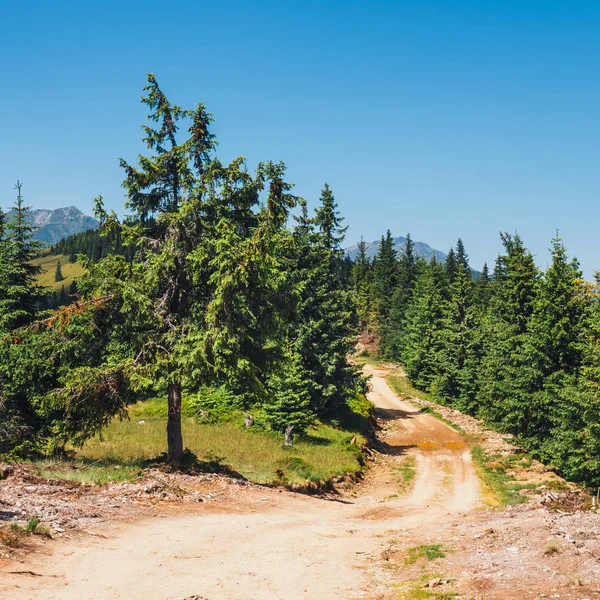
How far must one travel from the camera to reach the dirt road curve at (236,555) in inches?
367

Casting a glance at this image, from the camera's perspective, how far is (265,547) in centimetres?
1255

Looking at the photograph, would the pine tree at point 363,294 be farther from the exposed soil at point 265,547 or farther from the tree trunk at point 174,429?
the exposed soil at point 265,547

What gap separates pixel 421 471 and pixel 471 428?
51.3ft

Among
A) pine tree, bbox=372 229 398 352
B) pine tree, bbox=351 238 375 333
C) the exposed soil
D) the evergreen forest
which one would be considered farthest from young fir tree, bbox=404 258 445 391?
the exposed soil

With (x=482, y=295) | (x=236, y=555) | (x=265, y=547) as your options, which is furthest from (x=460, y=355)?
(x=236, y=555)

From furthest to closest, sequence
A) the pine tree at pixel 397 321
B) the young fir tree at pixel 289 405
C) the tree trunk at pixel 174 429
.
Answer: the pine tree at pixel 397 321, the young fir tree at pixel 289 405, the tree trunk at pixel 174 429

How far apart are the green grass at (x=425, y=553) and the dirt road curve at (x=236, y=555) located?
2.77 ft

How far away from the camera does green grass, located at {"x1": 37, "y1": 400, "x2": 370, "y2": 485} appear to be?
1838cm

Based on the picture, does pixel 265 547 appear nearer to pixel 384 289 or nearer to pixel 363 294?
pixel 384 289

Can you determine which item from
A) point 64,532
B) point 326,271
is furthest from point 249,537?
point 326,271

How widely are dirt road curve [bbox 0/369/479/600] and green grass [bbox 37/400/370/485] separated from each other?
3.93 metres

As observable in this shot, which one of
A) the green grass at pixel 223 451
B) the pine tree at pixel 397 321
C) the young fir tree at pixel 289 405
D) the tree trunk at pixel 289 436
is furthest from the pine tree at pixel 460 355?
the tree trunk at pixel 289 436

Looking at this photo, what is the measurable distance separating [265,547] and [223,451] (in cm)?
1468

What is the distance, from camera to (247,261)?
58.3ft
